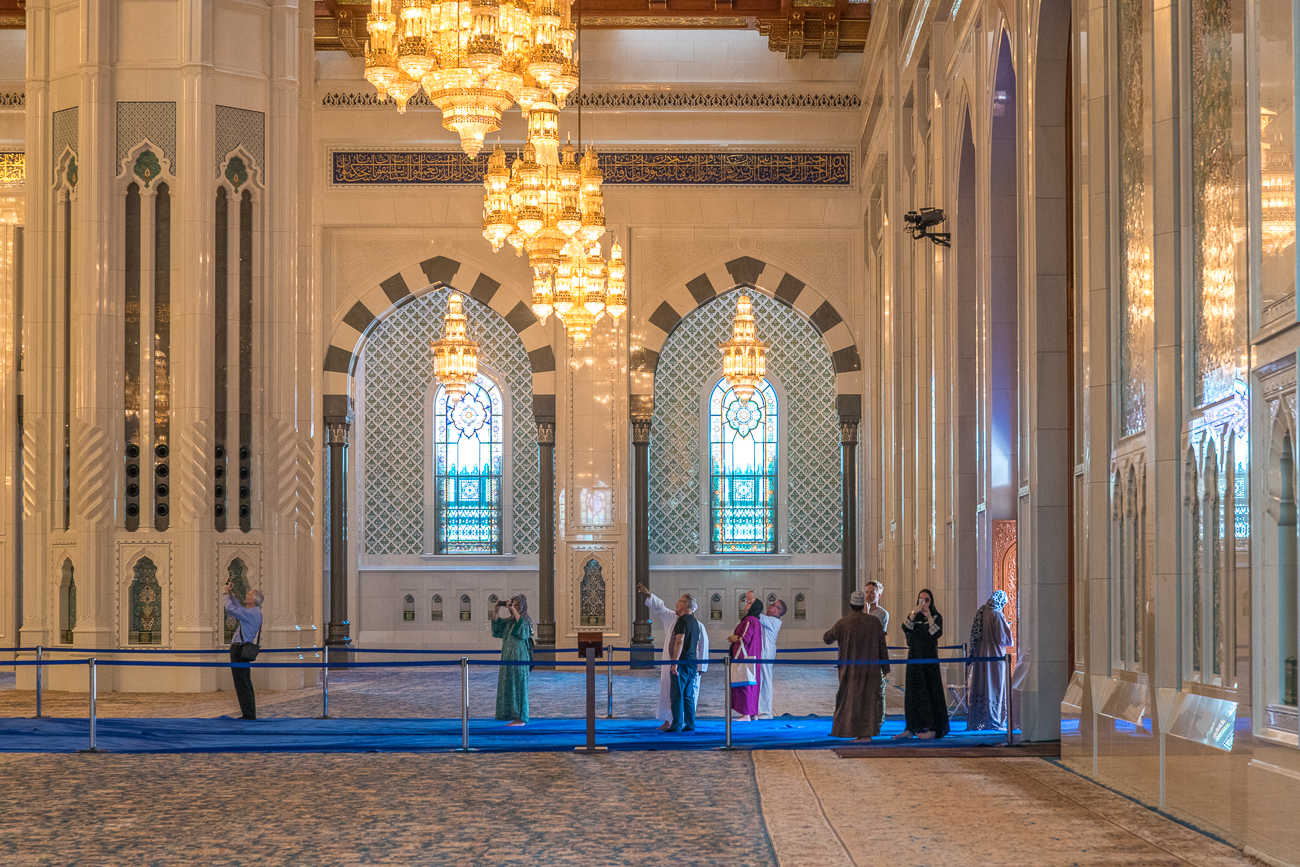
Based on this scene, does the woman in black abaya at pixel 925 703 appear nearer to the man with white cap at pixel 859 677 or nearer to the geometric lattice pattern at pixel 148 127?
the man with white cap at pixel 859 677

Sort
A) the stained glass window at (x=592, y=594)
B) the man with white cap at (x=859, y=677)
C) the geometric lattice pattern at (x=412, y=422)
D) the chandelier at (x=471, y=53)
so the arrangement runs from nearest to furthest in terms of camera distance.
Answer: the chandelier at (x=471, y=53)
the man with white cap at (x=859, y=677)
the stained glass window at (x=592, y=594)
the geometric lattice pattern at (x=412, y=422)

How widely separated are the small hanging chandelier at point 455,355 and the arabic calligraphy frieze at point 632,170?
4.86 ft

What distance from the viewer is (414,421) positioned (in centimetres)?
1717

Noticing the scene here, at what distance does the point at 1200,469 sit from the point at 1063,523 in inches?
82.6

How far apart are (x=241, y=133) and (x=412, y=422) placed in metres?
6.23

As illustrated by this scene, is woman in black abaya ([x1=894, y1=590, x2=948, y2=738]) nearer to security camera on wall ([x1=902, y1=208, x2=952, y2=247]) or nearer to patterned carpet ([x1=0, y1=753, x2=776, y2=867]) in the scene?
patterned carpet ([x1=0, y1=753, x2=776, y2=867])

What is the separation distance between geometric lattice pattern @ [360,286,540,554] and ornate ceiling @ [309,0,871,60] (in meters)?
3.92

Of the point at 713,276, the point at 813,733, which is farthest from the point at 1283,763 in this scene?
the point at 713,276

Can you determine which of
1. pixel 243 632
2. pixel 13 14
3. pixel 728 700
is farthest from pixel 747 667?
pixel 13 14

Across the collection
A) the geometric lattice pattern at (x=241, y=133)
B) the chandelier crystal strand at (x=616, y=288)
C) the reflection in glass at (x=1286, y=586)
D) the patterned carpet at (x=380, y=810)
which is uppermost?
the geometric lattice pattern at (x=241, y=133)

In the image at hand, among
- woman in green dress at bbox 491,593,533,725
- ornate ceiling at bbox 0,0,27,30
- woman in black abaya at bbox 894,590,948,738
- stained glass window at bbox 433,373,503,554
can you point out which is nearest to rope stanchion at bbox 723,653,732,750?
woman in black abaya at bbox 894,590,948,738

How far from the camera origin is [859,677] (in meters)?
7.92

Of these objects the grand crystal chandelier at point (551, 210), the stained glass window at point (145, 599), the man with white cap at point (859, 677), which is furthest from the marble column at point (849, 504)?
the man with white cap at point (859, 677)

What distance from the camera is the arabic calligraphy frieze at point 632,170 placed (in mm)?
14508
